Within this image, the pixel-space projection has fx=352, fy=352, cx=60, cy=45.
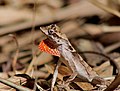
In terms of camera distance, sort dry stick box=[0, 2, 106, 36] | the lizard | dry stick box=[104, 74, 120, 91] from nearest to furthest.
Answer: dry stick box=[104, 74, 120, 91] → the lizard → dry stick box=[0, 2, 106, 36]

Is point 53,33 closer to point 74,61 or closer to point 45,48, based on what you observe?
point 45,48

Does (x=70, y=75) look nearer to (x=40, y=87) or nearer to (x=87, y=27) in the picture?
(x=40, y=87)

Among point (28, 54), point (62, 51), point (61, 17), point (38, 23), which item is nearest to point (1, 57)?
point (28, 54)

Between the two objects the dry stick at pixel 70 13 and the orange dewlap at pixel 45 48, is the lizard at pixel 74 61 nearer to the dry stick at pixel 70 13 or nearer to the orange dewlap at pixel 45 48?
the orange dewlap at pixel 45 48

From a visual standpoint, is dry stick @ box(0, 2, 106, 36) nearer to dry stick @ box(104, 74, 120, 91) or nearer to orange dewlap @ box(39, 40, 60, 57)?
orange dewlap @ box(39, 40, 60, 57)

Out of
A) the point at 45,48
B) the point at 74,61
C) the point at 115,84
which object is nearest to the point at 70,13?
the point at 74,61

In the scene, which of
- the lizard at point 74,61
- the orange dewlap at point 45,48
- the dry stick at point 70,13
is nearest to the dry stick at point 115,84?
the lizard at point 74,61

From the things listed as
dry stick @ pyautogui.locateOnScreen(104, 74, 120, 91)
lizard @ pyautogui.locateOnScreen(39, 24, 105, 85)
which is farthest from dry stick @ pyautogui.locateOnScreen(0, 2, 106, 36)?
dry stick @ pyautogui.locateOnScreen(104, 74, 120, 91)

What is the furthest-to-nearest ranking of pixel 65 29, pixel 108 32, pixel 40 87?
pixel 65 29 → pixel 108 32 → pixel 40 87

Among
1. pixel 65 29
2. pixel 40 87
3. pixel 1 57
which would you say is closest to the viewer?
pixel 40 87

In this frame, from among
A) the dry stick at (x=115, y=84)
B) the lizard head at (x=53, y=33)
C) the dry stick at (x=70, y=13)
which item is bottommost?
the dry stick at (x=115, y=84)

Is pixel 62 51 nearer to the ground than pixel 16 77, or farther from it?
farther from it
